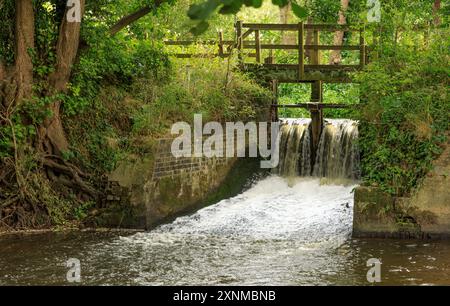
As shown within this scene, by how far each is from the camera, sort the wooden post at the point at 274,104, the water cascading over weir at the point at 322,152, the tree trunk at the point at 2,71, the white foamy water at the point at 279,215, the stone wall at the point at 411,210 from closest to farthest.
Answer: the stone wall at the point at 411,210, the white foamy water at the point at 279,215, the tree trunk at the point at 2,71, the water cascading over weir at the point at 322,152, the wooden post at the point at 274,104

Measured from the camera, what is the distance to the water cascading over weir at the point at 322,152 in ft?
51.6

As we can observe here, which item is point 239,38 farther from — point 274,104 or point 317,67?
point 317,67

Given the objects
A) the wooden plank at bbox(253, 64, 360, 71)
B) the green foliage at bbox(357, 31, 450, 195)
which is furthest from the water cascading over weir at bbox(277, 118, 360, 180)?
the green foliage at bbox(357, 31, 450, 195)

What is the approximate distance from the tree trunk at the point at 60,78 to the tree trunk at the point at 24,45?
0.46 metres

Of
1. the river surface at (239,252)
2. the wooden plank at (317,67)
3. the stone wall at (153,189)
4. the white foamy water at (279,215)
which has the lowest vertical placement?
the river surface at (239,252)

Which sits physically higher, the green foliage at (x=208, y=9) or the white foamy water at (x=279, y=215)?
the green foliage at (x=208, y=9)

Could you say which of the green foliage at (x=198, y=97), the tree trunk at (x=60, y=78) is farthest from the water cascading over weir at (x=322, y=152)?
the tree trunk at (x=60, y=78)

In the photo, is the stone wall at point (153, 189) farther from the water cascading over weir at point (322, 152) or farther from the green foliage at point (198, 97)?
the water cascading over weir at point (322, 152)

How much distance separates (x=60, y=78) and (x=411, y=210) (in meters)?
6.65

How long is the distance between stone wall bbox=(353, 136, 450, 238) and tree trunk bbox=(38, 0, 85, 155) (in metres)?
5.44

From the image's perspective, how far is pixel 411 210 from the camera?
11.5m

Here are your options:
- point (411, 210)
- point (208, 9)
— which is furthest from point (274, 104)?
point (208, 9)
